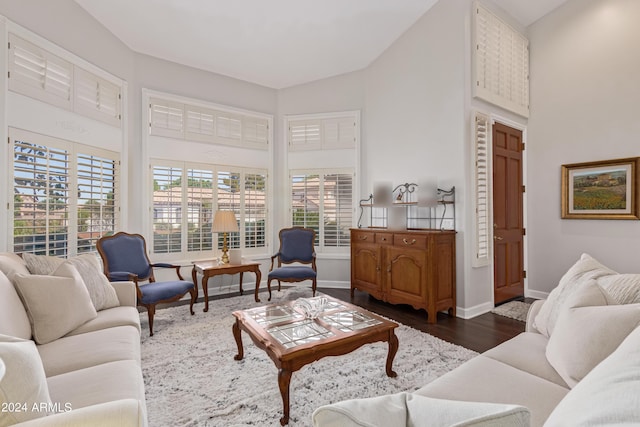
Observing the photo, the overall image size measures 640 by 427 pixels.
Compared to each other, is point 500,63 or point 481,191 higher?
point 500,63

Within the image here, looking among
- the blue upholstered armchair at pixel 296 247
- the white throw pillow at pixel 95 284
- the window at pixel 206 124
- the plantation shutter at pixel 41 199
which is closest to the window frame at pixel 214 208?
the window at pixel 206 124

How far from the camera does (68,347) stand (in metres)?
1.87

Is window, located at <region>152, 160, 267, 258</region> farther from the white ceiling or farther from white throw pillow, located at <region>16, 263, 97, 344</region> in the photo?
white throw pillow, located at <region>16, 263, 97, 344</region>

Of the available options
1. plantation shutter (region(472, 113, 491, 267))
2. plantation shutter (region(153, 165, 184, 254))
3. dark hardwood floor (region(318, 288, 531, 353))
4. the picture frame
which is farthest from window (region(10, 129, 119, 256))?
the picture frame

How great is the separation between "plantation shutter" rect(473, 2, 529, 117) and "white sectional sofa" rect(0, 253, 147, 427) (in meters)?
4.14

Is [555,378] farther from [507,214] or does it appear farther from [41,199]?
[41,199]

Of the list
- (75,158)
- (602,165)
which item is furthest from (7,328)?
(602,165)

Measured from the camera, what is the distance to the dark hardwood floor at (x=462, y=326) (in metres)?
2.97

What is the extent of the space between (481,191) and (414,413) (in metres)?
3.55

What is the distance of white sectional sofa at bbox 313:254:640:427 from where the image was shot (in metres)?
0.66

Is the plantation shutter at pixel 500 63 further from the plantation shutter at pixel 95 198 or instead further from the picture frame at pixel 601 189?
the plantation shutter at pixel 95 198

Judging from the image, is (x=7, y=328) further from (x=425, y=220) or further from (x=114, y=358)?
(x=425, y=220)

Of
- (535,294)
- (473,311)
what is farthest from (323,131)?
(535,294)

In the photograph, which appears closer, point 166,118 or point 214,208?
point 166,118
